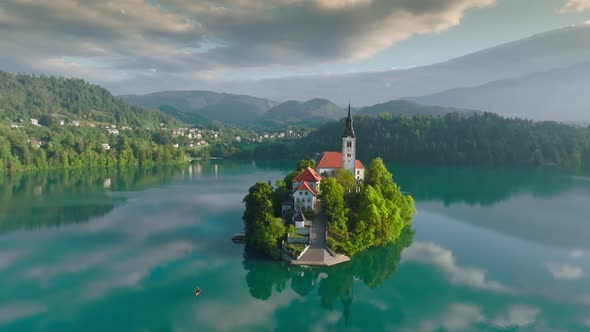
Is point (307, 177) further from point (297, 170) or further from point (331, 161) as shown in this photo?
point (331, 161)

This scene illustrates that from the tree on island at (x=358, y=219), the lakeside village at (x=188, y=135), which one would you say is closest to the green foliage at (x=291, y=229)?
the tree on island at (x=358, y=219)

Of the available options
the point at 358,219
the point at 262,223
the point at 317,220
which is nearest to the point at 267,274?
the point at 262,223

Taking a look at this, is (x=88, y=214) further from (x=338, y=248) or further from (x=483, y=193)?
(x=483, y=193)

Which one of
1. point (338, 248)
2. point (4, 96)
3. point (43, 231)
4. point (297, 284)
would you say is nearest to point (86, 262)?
point (43, 231)

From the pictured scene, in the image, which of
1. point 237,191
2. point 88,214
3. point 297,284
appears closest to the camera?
point 297,284

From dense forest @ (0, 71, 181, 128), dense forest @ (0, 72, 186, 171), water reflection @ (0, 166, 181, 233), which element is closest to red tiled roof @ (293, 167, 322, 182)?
water reflection @ (0, 166, 181, 233)

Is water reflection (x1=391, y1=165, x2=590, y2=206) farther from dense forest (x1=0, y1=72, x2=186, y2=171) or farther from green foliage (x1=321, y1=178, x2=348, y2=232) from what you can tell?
dense forest (x1=0, y1=72, x2=186, y2=171)
